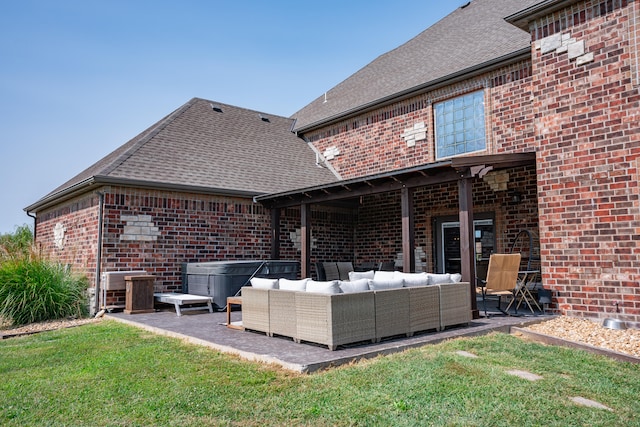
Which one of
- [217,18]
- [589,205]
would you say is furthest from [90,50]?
[589,205]

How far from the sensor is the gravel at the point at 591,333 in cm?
564

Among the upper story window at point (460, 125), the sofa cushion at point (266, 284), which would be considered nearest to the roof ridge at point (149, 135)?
the sofa cushion at point (266, 284)

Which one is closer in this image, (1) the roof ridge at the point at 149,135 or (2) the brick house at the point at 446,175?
(2) the brick house at the point at 446,175

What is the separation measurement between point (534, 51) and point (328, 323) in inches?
241

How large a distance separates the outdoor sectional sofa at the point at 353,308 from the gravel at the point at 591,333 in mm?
1207

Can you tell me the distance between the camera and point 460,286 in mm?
6613

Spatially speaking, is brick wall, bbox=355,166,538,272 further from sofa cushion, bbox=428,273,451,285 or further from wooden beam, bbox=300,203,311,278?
sofa cushion, bbox=428,273,451,285

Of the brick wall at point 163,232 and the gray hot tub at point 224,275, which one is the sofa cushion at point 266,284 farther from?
the brick wall at point 163,232

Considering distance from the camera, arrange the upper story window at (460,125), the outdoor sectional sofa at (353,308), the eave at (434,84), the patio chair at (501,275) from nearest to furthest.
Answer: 1. the outdoor sectional sofa at (353,308)
2. the patio chair at (501,275)
3. the eave at (434,84)
4. the upper story window at (460,125)

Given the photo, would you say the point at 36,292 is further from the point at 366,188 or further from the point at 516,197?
the point at 516,197

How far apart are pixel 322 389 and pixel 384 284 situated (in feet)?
7.46

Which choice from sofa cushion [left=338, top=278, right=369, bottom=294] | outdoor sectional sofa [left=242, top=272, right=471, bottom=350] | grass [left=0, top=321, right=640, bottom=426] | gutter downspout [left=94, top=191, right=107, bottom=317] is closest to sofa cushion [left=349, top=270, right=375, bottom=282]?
outdoor sectional sofa [left=242, top=272, right=471, bottom=350]

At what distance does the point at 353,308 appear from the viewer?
5.36m

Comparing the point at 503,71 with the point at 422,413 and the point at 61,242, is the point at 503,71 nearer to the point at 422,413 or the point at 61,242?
the point at 422,413
